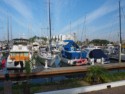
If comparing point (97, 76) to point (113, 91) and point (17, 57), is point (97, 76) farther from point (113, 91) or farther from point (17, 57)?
point (17, 57)

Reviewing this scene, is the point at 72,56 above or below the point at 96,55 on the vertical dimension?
below

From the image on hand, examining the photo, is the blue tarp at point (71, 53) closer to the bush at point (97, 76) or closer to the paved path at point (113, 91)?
the bush at point (97, 76)

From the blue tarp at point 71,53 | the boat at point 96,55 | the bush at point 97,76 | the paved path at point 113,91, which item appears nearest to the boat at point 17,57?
the blue tarp at point 71,53

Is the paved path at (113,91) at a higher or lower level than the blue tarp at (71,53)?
lower

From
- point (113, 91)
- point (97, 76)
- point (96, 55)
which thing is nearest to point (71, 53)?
point (96, 55)

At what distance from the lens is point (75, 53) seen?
107 feet

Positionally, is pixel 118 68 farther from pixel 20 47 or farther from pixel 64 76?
pixel 20 47

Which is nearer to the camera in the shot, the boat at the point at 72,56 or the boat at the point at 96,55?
the boat at the point at 72,56

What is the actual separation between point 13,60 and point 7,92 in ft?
48.6

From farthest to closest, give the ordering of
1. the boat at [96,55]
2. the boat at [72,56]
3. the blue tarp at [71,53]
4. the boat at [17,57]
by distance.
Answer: the blue tarp at [71,53]
the boat at [96,55]
the boat at [72,56]
the boat at [17,57]

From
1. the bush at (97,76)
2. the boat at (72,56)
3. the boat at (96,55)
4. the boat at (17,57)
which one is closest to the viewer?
the bush at (97,76)

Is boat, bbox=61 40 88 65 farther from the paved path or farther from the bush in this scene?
the paved path

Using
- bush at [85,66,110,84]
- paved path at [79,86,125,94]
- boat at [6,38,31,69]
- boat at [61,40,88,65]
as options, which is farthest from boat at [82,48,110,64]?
paved path at [79,86,125,94]

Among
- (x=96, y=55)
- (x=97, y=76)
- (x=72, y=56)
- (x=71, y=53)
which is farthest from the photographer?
(x=96, y=55)
